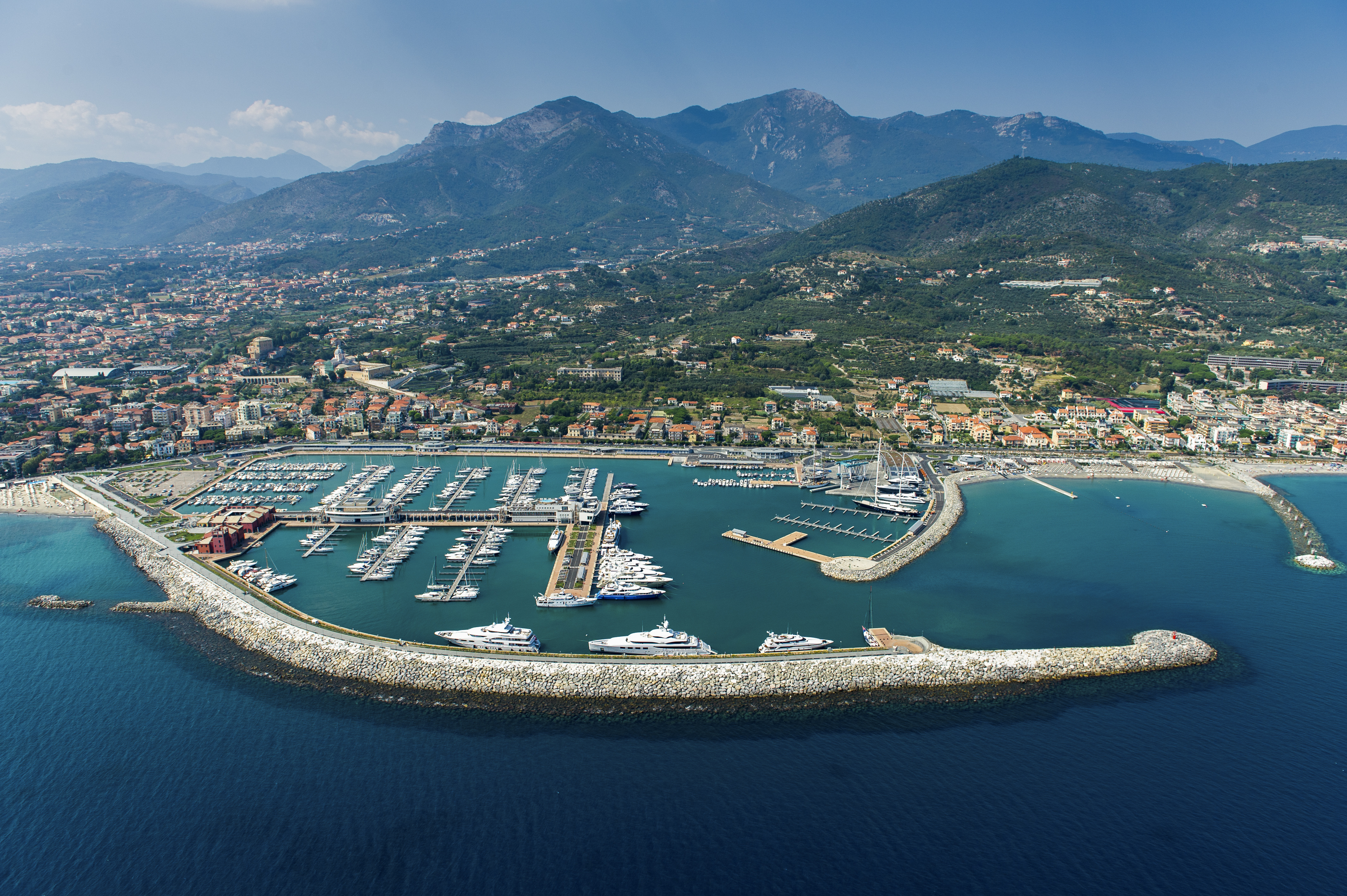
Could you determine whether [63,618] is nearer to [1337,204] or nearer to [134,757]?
[134,757]

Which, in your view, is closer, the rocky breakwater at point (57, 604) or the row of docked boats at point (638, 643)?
the row of docked boats at point (638, 643)

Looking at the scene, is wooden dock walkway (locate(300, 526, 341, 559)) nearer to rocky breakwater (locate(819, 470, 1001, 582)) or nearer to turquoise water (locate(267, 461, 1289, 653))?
turquoise water (locate(267, 461, 1289, 653))

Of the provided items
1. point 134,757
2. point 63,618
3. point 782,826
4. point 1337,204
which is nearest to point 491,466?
point 63,618

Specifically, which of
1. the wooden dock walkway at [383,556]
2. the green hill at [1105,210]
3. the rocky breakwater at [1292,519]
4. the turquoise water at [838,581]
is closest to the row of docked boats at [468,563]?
the turquoise water at [838,581]

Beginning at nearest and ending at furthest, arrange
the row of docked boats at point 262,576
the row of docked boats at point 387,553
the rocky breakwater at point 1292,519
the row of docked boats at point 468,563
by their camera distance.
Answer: the row of docked boats at point 468,563
the row of docked boats at point 262,576
the row of docked boats at point 387,553
the rocky breakwater at point 1292,519

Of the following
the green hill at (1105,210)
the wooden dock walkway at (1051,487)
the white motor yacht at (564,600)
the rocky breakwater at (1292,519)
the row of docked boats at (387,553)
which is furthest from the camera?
the green hill at (1105,210)

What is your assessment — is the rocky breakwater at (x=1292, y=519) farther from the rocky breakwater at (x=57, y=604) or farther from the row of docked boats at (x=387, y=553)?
the rocky breakwater at (x=57, y=604)

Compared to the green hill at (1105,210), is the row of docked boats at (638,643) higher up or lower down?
lower down
